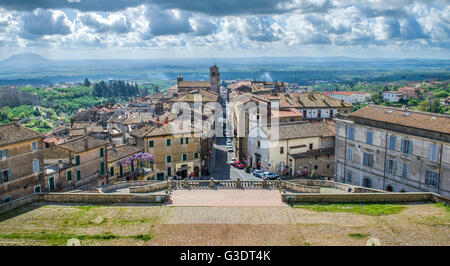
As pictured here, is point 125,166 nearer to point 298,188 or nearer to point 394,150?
point 298,188

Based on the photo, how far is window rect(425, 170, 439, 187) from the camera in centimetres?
3934

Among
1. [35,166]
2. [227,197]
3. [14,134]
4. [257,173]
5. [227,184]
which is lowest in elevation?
[257,173]

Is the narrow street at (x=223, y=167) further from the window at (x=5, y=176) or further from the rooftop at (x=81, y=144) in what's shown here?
the window at (x=5, y=176)

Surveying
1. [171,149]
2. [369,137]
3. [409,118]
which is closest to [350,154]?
[369,137]

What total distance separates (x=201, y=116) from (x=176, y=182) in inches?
1324

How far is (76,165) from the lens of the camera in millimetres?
43250

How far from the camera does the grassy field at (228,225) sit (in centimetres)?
2717

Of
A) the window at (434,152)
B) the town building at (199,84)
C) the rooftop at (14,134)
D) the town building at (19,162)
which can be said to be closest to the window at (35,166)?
the town building at (19,162)

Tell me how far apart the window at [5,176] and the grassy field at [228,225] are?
367cm

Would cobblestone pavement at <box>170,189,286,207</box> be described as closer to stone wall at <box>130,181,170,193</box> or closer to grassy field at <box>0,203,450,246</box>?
grassy field at <box>0,203,450,246</box>

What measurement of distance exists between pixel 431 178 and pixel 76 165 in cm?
3556

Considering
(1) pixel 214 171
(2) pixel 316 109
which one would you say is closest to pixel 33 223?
(1) pixel 214 171

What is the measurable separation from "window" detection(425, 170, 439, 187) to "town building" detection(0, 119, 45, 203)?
36768mm
